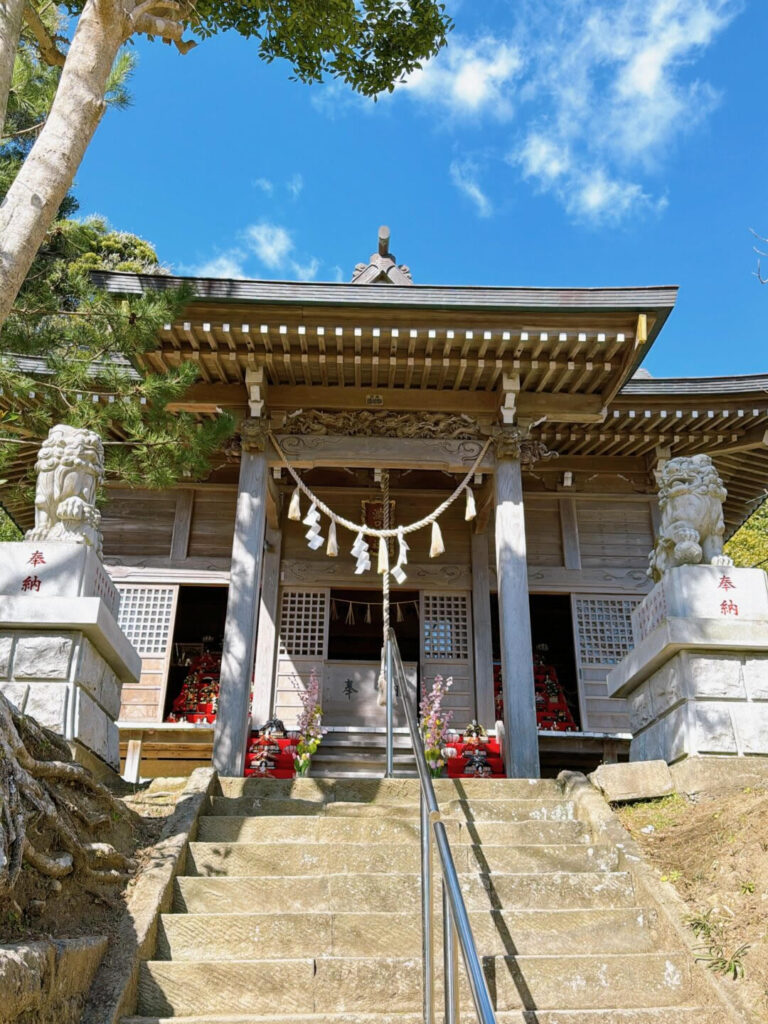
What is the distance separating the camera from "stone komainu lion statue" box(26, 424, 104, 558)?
5.30 metres

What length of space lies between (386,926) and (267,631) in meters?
5.96

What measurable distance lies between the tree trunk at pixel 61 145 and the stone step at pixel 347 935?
2.95 meters

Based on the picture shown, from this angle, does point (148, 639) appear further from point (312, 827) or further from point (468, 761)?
point (312, 827)

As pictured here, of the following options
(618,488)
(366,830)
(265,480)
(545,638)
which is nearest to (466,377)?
(265,480)

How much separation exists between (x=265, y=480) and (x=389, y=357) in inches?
64.3

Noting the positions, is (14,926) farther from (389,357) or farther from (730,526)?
(730,526)

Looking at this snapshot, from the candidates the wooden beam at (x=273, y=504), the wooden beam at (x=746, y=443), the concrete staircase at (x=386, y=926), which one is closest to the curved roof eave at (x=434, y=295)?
the wooden beam at (x=273, y=504)

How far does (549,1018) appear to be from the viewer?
3.15 metres

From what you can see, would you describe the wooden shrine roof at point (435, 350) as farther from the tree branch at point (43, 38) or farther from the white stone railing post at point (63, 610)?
the white stone railing post at point (63, 610)

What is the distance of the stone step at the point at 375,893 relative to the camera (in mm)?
3949

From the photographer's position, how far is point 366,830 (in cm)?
466

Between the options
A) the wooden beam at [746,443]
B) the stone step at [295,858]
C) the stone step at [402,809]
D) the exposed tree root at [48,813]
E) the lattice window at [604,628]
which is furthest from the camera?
the lattice window at [604,628]

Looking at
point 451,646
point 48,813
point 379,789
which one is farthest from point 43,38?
point 451,646

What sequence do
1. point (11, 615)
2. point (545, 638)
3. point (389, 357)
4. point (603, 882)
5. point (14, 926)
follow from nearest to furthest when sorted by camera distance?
point (14, 926) → point (603, 882) → point (11, 615) → point (389, 357) → point (545, 638)
